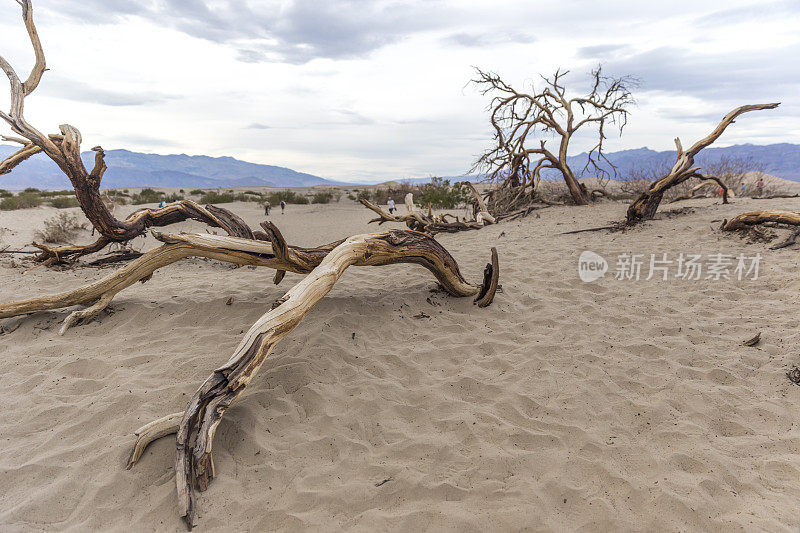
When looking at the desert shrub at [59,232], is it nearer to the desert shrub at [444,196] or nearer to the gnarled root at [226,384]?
the gnarled root at [226,384]

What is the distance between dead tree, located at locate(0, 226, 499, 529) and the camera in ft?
7.27

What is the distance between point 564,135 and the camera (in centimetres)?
1195

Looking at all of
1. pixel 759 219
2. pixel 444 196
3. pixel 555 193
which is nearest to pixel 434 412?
pixel 759 219

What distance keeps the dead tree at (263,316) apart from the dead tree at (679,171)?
17.3 feet

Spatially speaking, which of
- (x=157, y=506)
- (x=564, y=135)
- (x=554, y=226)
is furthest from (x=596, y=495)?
(x=564, y=135)

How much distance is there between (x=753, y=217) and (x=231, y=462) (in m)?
8.24

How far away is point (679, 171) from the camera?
7.62 meters

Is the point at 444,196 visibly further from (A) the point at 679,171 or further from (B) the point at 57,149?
(B) the point at 57,149

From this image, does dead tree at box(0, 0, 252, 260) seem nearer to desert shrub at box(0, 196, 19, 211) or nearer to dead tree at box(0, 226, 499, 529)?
dead tree at box(0, 226, 499, 529)

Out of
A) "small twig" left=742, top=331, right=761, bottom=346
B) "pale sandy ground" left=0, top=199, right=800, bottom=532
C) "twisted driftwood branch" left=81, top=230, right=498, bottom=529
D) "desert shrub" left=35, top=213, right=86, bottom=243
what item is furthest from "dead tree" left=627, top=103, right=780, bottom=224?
"desert shrub" left=35, top=213, right=86, bottom=243

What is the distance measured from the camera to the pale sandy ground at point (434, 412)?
6.95 feet

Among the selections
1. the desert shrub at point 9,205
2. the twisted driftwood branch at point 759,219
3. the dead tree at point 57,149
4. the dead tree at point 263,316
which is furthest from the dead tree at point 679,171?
the desert shrub at point 9,205

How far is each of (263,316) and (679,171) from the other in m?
8.29

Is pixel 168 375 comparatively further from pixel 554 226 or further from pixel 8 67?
pixel 554 226
